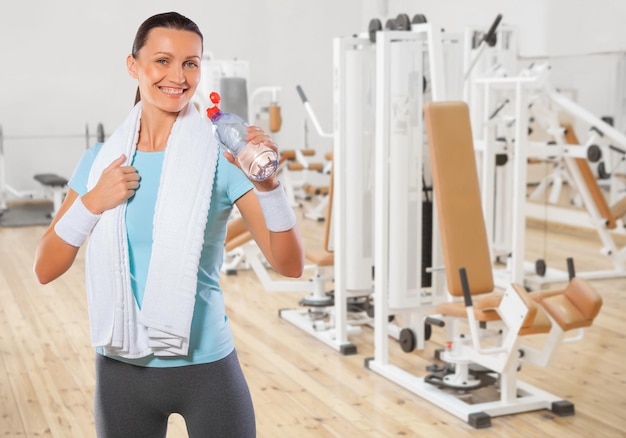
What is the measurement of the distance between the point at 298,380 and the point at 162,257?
2375 mm

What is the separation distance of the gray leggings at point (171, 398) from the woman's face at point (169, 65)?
0.40m

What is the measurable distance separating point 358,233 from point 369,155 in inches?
14.0

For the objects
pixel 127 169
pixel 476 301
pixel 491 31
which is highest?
pixel 491 31

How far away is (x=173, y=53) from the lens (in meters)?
1.20

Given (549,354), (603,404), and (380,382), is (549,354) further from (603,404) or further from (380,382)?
(380,382)

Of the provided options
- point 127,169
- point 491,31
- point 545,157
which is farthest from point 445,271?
point 545,157

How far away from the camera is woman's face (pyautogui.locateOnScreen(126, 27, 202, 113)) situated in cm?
120

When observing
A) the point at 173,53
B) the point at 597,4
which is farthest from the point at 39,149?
the point at 173,53

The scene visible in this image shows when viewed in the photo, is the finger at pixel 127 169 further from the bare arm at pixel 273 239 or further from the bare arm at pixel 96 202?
the bare arm at pixel 273 239

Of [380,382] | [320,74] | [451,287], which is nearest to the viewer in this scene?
[451,287]

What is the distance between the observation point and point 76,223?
121 centimetres

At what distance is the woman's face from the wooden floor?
1920mm

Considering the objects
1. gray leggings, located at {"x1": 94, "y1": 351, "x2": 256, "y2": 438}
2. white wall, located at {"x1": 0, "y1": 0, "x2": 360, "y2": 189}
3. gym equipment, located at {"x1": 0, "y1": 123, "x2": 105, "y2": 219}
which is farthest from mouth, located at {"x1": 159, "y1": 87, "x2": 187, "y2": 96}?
white wall, located at {"x1": 0, "y1": 0, "x2": 360, "y2": 189}

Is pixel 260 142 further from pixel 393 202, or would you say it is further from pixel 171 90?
pixel 393 202
